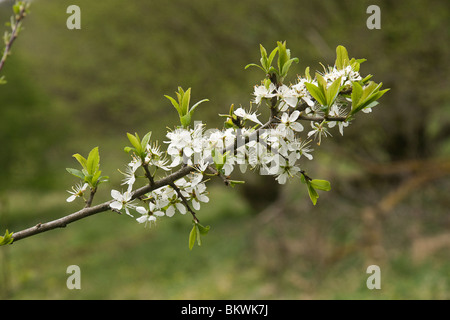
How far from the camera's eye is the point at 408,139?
6.72 m

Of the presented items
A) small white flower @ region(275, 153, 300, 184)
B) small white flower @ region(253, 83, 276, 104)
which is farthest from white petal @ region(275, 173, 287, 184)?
small white flower @ region(253, 83, 276, 104)

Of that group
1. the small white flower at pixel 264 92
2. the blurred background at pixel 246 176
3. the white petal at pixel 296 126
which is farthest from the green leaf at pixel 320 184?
the blurred background at pixel 246 176

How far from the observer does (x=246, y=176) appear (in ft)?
27.4

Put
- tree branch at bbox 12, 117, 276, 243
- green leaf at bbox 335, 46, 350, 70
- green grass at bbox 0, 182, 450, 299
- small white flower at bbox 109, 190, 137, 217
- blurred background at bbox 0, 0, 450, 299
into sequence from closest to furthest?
tree branch at bbox 12, 117, 276, 243
small white flower at bbox 109, 190, 137, 217
green leaf at bbox 335, 46, 350, 70
green grass at bbox 0, 182, 450, 299
blurred background at bbox 0, 0, 450, 299

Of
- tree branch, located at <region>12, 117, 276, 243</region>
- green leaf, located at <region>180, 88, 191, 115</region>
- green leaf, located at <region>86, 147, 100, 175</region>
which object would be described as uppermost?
green leaf, located at <region>180, 88, 191, 115</region>

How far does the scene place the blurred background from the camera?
5449mm

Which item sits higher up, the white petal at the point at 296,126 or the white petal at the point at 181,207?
the white petal at the point at 296,126

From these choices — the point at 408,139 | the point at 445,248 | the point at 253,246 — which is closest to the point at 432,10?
the point at 408,139

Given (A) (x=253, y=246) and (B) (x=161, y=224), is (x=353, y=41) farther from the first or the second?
(B) (x=161, y=224)

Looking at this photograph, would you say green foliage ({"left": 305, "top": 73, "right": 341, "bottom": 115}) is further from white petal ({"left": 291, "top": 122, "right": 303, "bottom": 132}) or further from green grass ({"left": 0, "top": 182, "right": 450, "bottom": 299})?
green grass ({"left": 0, "top": 182, "right": 450, "bottom": 299})

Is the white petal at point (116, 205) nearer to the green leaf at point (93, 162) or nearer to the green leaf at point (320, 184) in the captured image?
the green leaf at point (93, 162)

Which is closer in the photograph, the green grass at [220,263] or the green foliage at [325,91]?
the green foliage at [325,91]

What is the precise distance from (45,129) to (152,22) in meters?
4.14

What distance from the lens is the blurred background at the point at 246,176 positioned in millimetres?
5449
